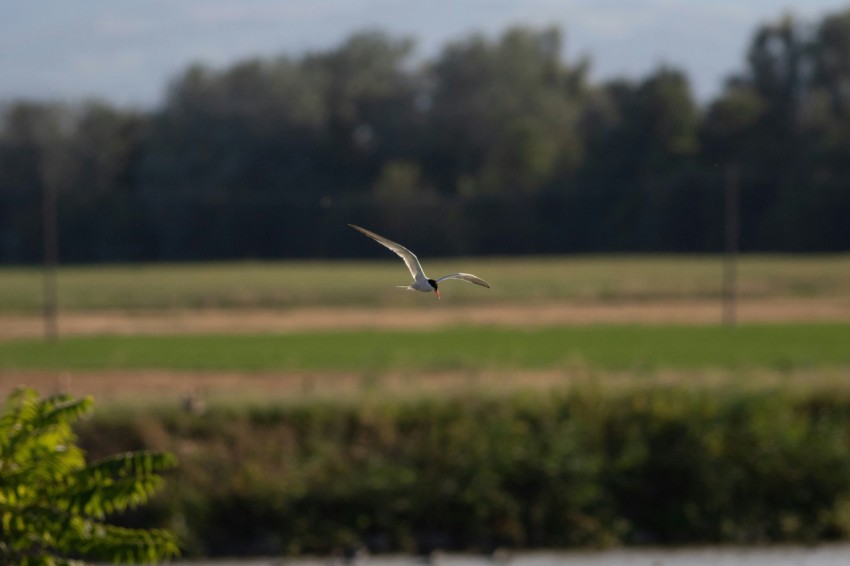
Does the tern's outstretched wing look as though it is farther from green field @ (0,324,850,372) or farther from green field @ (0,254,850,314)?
green field @ (0,254,850,314)

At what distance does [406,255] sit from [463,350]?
131 ft

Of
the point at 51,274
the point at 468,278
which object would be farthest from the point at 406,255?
the point at 51,274

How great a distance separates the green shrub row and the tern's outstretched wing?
20881 millimetres

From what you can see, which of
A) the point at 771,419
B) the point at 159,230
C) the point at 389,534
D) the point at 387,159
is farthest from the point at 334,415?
the point at 159,230

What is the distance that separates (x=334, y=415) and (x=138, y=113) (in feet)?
94.9

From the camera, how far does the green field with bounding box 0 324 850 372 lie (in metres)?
37.6

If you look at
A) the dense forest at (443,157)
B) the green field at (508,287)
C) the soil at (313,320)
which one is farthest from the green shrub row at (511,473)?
the green field at (508,287)

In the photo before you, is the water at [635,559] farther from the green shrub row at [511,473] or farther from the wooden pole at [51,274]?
the wooden pole at [51,274]

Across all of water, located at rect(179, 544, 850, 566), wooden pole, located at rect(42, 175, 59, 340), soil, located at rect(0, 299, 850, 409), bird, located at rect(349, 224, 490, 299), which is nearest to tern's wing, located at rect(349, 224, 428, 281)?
bird, located at rect(349, 224, 490, 299)

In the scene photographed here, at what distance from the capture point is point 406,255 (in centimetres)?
364

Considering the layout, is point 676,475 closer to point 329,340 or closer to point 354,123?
point 354,123

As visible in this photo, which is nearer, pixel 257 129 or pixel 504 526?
pixel 504 526

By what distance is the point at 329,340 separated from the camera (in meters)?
48.1

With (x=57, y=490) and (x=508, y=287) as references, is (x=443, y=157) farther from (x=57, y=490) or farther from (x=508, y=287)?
(x=508, y=287)
